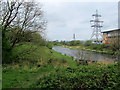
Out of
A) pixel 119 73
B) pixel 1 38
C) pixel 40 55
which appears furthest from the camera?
pixel 40 55

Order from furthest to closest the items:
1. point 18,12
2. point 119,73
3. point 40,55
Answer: point 40,55, point 18,12, point 119,73

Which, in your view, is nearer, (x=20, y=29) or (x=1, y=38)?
(x=1, y=38)

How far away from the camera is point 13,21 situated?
12297 millimetres

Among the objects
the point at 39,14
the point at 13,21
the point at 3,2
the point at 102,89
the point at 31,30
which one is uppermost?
the point at 3,2

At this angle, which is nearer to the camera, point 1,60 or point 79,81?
point 79,81

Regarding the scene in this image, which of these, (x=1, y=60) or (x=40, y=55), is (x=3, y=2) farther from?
(x=40, y=55)

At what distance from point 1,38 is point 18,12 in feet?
12.4

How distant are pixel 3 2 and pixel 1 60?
6.10 m

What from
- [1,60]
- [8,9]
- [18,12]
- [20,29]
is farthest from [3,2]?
[1,60]

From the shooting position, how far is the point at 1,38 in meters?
10.6

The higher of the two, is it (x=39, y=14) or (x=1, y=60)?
(x=39, y=14)

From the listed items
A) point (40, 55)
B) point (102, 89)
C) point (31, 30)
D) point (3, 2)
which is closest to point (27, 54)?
point (40, 55)

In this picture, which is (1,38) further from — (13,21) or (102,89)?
(102,89)

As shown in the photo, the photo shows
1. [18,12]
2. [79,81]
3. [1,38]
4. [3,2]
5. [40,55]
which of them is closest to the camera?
[79,81]
